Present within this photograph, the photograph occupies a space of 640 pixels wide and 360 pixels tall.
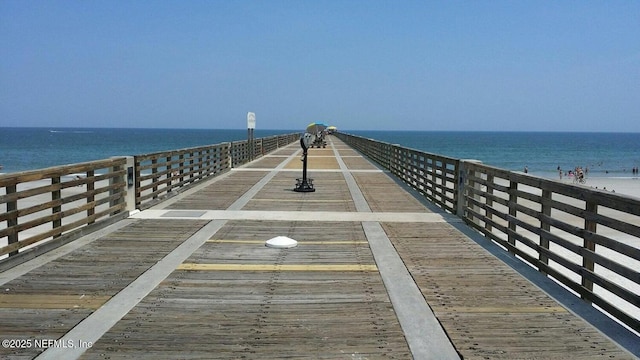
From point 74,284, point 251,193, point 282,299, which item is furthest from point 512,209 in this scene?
point 251,193

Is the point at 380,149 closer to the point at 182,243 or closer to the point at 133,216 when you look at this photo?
the point at 133,216

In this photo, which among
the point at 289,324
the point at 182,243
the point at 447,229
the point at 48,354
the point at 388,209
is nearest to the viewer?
the point at 48,354

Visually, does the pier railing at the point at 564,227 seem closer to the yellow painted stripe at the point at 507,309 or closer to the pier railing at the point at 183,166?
the yellow painted stripe at the point at 507,309

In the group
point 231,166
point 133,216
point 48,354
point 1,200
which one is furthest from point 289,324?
point 231,166

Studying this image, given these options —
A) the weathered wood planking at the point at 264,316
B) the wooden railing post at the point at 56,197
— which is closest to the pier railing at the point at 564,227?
the weathered wood planking at the point at 264,316

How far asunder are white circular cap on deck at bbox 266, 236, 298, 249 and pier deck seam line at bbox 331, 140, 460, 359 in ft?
3.62

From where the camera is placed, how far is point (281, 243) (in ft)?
25.1

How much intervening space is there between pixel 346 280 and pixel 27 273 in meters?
3.56

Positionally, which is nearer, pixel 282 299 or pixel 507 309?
pixel 507 309

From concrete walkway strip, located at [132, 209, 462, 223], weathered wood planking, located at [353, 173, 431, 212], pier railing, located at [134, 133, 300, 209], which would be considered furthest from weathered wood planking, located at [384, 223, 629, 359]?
pier railing, located at [134, 133, 300, 209]

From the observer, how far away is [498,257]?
722 cm

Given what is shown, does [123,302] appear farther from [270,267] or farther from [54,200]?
[54,200]

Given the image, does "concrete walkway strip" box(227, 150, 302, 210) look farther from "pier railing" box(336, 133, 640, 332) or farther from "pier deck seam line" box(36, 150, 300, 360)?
"pier railing" box(336, 133, 640, 332)

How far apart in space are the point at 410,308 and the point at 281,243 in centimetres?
286
